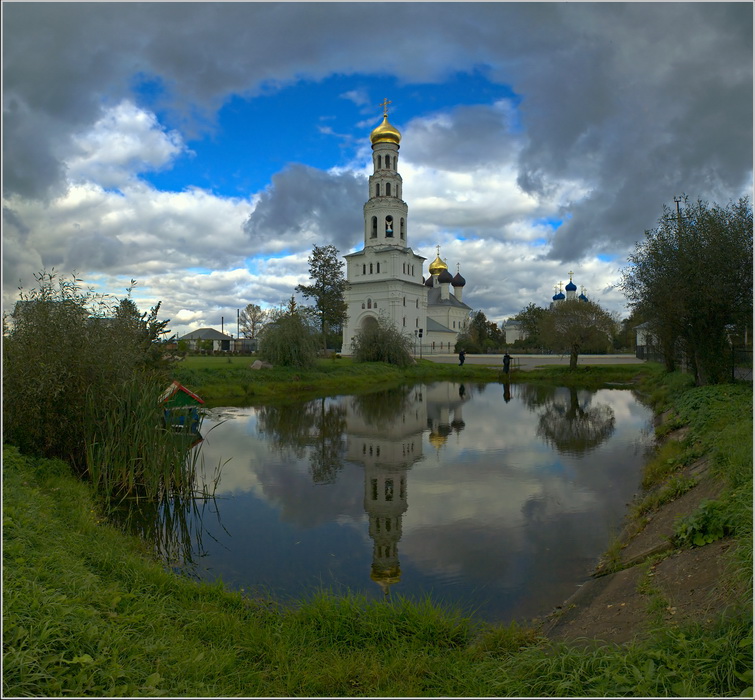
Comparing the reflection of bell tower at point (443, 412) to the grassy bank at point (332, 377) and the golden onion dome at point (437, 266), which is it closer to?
the grassy bank at point (332, 377)

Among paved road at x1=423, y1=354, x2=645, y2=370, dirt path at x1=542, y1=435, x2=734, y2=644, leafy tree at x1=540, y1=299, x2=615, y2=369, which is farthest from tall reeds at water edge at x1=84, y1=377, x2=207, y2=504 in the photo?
paved road at x1=423, y1=354, x2=645, y2=370

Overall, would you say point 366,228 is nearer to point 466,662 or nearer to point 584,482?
point 584,482

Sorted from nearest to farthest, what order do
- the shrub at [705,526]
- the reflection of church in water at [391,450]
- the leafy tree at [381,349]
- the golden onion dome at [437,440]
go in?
the shrub at [705,526], the reflection of church in water at [391,450], the golden onion dome at [437,440], the leafy tree at [381,349]

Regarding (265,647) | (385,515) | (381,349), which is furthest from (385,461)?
(381,349)

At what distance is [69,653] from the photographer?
12.1 feet

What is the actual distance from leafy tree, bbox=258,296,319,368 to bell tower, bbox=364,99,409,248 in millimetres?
38636

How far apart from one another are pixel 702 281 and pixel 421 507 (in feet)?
37.7

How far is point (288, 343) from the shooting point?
32156 mm

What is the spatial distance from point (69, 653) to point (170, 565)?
12.5 ft

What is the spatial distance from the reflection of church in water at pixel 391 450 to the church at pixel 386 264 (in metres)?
38.0

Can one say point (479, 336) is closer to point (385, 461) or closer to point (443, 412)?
point (443, 412)

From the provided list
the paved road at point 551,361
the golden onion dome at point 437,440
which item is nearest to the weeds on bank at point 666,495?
the golden onion dome at point 437,440

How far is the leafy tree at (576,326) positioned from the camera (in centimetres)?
3659

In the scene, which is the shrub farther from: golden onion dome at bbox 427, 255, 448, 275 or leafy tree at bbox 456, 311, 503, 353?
golden onion dome at bbox 427, 255, 448, 275
